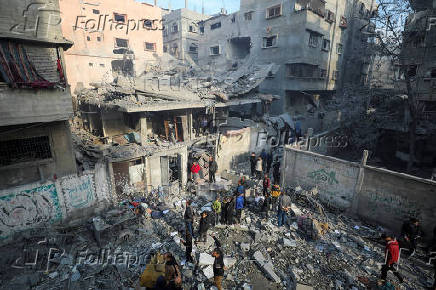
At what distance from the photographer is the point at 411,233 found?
774 cm

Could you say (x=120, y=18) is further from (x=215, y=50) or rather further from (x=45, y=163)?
(x=45, y=163)

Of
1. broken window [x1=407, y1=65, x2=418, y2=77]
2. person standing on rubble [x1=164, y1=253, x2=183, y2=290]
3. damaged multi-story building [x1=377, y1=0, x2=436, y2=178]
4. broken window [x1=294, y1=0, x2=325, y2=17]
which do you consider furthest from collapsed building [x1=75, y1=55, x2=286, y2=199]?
broken window [x1=407, y1=65, x2=418, y2=77]

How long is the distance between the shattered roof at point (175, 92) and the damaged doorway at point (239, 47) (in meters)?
4.10

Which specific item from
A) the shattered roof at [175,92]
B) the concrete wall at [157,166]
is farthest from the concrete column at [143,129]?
the concrete wall at [157,166]

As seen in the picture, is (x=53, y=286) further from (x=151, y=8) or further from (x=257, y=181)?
(x=151, y=8)

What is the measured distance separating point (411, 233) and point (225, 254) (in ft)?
21.7

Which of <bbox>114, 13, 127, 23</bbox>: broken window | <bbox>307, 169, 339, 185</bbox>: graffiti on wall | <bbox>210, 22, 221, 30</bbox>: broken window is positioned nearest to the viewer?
<bbox>307, 169, 339, 185</bbox>: graffiti on wall

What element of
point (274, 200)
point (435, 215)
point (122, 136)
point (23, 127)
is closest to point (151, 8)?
point (122, 136)

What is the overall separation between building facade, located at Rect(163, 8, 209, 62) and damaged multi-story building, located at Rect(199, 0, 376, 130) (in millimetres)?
3164

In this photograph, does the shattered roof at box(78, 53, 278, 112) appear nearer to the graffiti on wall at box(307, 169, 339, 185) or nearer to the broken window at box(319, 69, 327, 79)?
the broken window at box(319, 69, 327, 79)

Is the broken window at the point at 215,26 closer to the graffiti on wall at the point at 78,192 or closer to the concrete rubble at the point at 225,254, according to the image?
the graffiti on wall at the point at 78,192

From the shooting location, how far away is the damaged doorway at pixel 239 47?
29186 mm

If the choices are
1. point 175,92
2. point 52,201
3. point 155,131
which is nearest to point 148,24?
point 175,92

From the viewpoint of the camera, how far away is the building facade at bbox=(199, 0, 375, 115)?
74.2 feet
